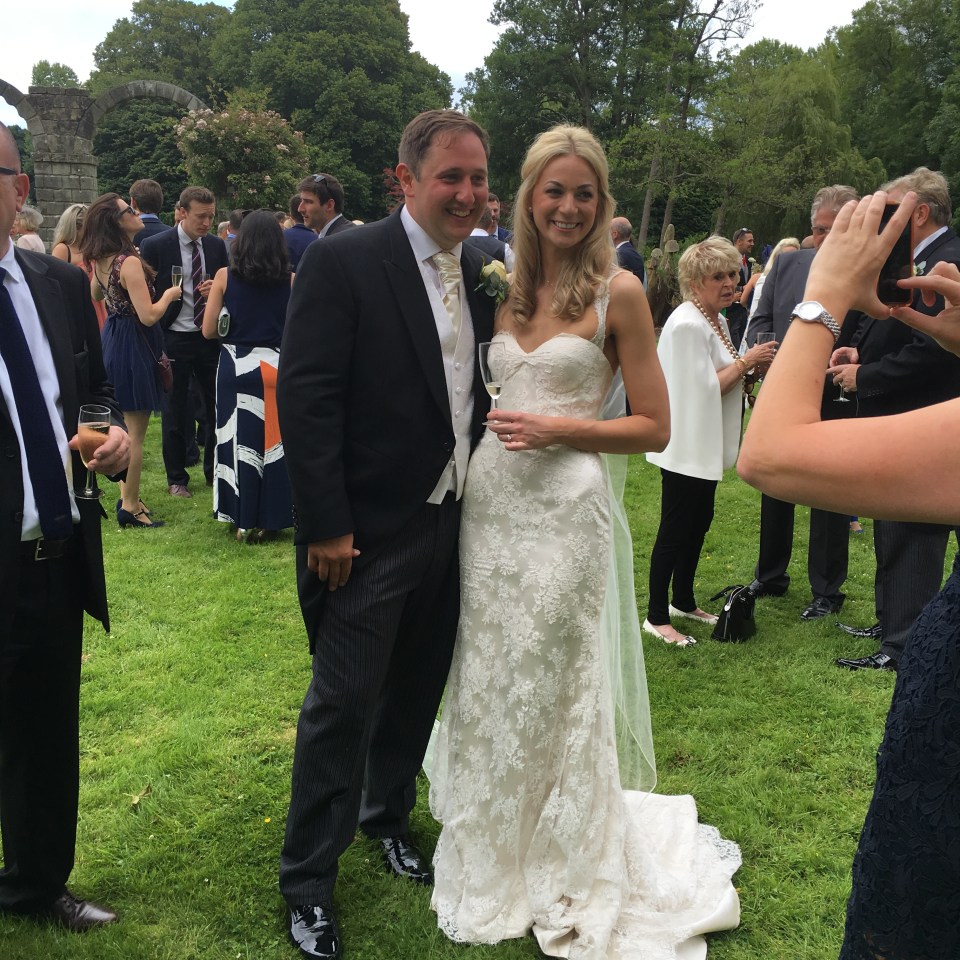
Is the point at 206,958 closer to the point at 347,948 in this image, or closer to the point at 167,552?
the point at 347,948

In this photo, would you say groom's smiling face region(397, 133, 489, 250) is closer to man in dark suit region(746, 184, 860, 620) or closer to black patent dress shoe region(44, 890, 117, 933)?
black patent dress shoe region(44, 890, 117, 933)

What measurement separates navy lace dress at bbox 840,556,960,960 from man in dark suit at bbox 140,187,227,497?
286 inches

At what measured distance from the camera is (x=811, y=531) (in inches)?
239

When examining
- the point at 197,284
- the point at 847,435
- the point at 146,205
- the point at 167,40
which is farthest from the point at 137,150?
the point at 847,435

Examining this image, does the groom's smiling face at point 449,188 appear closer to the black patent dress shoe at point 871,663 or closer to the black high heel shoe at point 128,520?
the black patent dress shoe at point 871,663

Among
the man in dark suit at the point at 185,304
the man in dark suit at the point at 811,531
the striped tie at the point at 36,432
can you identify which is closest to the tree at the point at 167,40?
the man in dark suit at the point at 185,304

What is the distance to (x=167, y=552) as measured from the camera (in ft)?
22.3

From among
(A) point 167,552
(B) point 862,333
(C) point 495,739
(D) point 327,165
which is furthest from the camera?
(D) point 327,165

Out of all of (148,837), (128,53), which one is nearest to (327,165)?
(128,53)

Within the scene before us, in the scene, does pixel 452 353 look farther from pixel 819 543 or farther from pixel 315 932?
pixel 819 543

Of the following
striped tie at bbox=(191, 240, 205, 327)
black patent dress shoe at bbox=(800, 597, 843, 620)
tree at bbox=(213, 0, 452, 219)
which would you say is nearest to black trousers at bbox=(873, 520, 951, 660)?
black patent dress shoe at bbox=(800, 597, 843, 620)

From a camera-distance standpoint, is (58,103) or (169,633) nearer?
(169,633)

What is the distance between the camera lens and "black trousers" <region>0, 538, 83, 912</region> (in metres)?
2.55

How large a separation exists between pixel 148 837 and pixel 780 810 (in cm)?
259
